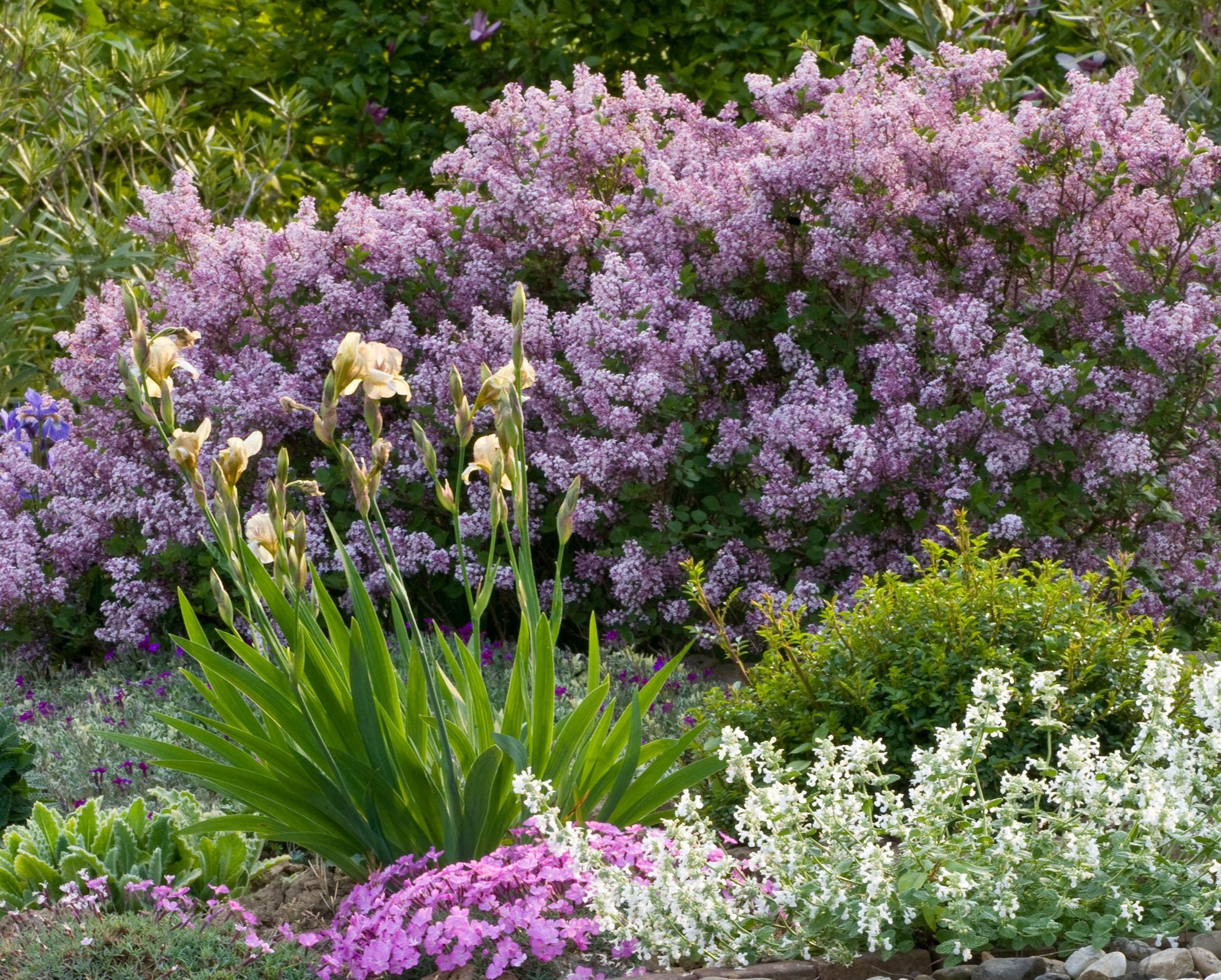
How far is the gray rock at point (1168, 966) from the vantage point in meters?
2.36

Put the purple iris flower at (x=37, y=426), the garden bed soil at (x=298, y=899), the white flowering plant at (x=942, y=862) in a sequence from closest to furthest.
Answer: the white flowering plant at (x=942, y=862), the garden bed soil at (x=298, y=899), the purple iris flower at (x=37, y=426)

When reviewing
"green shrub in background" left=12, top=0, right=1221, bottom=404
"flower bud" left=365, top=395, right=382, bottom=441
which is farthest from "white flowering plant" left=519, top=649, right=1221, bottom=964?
"green shrub in background" left=12, top=0, right=1221, bottom=404

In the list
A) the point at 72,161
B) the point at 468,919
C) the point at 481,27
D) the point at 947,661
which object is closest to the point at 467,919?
the point at 468,919

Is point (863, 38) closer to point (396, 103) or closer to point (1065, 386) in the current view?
point (1065, 386)

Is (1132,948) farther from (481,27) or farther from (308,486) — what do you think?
(481,27)

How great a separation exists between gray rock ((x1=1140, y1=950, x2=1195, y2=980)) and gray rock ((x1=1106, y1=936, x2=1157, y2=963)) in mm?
72

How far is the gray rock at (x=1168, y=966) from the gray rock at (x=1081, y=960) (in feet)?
0.25

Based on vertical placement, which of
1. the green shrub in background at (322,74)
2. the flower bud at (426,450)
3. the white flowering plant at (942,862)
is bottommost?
the white flowering plant at (942,862)

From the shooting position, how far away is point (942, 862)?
252 cm

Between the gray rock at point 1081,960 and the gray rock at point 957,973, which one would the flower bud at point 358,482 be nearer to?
the gray rock at point 957,973

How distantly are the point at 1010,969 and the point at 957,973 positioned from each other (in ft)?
0.31

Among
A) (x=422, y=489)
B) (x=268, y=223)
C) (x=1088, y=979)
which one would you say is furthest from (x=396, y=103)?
(x=1088, y=979)

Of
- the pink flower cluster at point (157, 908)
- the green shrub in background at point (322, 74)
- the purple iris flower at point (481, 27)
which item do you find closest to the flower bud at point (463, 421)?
the pink flower cluster at point (157, 908)

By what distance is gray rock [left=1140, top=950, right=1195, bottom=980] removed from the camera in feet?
7.74
